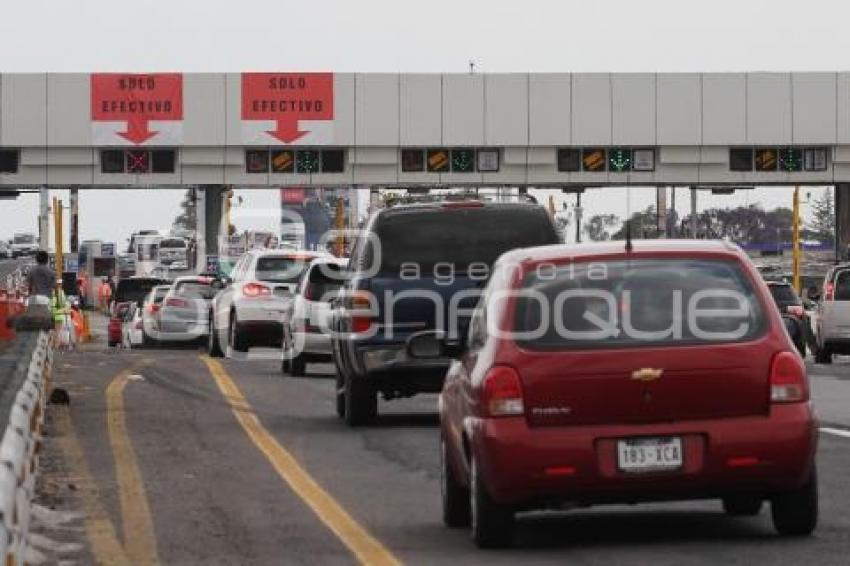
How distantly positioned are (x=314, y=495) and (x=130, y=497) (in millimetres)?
1132

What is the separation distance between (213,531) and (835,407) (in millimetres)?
12324

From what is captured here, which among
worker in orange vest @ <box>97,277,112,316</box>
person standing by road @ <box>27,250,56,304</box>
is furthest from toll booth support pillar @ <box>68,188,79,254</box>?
person standing by road @ <box>27,250,56,304</box>

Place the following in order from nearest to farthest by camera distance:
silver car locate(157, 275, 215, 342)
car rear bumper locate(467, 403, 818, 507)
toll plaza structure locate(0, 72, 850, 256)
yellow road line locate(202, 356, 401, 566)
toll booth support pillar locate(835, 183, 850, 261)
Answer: car rear bumper locate(467, 403, 818, 507), yellow road line locate(202, 356, 401, 566), silver car locate(157, 275, 215, 342), toll plaza structure locate(0, 72, 850, 256), toll booth support pillar locate(835, 183, 850, 261)

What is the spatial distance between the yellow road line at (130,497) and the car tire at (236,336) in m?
13.4

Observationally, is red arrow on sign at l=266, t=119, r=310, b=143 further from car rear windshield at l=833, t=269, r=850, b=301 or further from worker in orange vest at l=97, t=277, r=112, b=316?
car rear windshield at l=833, t=269, r=850, b=301

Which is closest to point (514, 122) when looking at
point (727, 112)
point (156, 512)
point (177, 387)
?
point (727, 112)

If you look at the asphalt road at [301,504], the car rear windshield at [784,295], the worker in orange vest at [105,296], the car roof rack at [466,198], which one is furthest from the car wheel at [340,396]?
the worker in orange vest at [105,296]

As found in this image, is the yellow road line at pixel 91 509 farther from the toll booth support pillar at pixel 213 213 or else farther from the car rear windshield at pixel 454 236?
the toll booth support pillar at pixel 213 213

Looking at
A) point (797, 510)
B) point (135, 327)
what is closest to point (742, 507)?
point (797, 510)

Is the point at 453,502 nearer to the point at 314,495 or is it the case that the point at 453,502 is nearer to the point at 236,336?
the point at 314,495

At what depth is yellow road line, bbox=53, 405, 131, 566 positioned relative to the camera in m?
11.7

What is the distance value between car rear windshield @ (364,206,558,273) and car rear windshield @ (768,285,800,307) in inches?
862

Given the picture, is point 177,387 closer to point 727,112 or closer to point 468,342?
point 468,342

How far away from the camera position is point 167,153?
7169 cm
